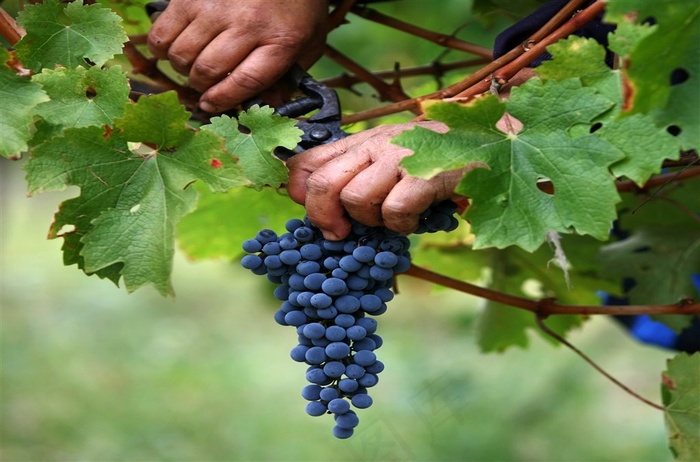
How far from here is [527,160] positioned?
2.52ft

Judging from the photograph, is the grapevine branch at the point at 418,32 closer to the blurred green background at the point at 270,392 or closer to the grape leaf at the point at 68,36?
the grape leaf at the point at 68,36

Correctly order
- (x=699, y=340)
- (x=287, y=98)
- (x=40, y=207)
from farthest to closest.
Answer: (x=40, y=207) < (x=699, y=340) < (x=287, y=98)

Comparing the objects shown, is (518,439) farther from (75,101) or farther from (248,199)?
(75,101)

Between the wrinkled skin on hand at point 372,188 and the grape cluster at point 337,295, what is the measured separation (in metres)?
0.03

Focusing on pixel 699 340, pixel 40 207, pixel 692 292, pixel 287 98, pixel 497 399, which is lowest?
pixel 40 207

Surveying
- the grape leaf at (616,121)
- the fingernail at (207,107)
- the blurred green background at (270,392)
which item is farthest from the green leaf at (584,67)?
the blurred green background at (270,392)

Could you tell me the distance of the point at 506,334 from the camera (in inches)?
64.6

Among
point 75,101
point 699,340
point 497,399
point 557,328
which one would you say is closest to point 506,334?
point 557,328

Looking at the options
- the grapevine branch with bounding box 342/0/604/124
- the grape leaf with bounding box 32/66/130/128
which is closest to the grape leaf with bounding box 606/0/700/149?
the grapevine branch with bounding box 342/0/604/124

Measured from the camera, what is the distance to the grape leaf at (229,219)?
4.58ft

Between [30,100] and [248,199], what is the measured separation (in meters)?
0.62

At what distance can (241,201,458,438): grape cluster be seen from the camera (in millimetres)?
819

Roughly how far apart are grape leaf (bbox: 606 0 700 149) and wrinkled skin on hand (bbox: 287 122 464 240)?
0.19 metres

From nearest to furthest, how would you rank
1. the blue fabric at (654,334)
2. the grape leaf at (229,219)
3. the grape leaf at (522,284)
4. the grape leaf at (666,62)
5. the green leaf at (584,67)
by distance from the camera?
the grape leaf at (666,62) < the green leaf at (584,67) < the grape leaf at (229,219) < the grape leaf at (522,284) < the blue fabric at (654,334)
